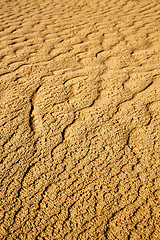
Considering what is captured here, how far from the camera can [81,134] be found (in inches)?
88.7

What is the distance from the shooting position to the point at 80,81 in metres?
2.86

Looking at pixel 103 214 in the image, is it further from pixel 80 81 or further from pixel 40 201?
pixel 80 81

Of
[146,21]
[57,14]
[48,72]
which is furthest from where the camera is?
[57,14]

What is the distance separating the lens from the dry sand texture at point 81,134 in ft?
5.51

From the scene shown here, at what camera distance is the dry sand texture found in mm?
1680

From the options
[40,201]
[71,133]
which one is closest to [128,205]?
[40,201]

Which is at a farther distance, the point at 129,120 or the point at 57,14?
the point at 57,14

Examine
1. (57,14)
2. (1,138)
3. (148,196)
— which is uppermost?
(57,14)

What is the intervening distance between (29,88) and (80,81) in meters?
0.52

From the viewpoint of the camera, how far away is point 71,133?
89.1 inches

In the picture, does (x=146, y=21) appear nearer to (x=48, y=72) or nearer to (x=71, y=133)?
(x=48, y=72)

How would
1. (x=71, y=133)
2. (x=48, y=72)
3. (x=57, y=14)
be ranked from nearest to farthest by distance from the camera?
(x=71, y=133) → (x=48, y=72) → (x=57, y=14)

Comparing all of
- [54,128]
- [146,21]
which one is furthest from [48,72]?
[146,21]

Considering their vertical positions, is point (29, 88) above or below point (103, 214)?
above
